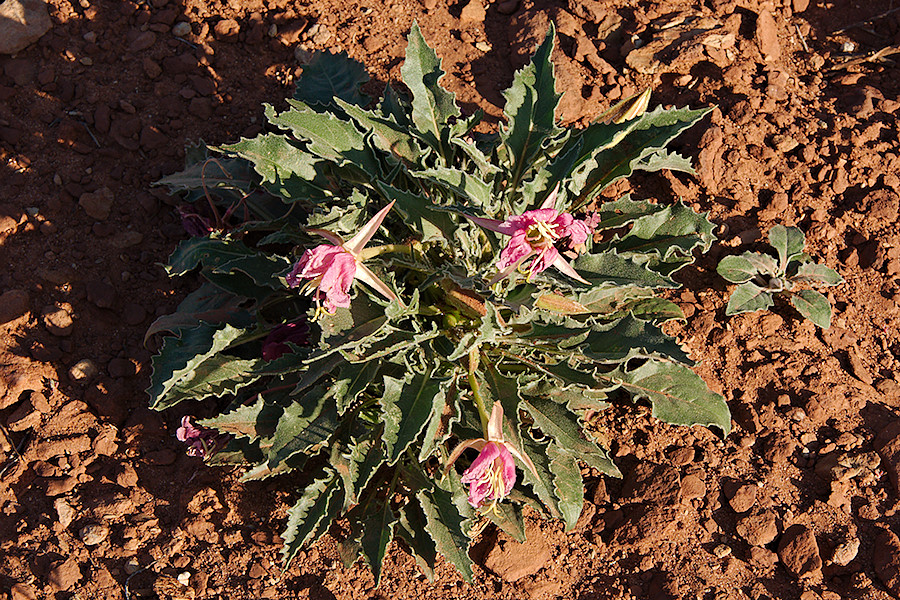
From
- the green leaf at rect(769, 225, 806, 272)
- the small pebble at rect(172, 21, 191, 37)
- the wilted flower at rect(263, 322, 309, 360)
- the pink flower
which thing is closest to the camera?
the pink flower

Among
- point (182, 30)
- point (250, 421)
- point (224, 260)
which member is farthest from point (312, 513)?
point (182, 30)

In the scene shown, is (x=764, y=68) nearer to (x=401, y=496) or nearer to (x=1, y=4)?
(x=401, y=496)

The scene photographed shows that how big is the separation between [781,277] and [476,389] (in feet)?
5.01

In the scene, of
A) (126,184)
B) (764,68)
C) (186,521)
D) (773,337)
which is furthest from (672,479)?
(126,184)

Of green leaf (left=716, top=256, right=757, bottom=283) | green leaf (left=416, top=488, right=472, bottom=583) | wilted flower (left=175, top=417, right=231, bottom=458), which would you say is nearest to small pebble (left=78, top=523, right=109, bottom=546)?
wilted flower (left=175, top=417, right=231, bottom=458)

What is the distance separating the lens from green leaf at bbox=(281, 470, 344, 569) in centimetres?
283

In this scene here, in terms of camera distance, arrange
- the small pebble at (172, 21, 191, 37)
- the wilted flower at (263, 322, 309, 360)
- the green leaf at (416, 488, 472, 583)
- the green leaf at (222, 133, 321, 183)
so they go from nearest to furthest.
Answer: the green leaf at (416, 488, 472, 583), the green leaf at (222, 133, 321, 183), the wilted flower at (263, 322, 309, 360), the small pebble at (172, 21, 191, 37)

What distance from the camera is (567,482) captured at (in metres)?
2.96

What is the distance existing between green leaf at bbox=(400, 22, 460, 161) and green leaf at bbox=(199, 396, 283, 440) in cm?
127

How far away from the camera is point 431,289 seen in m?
3.13

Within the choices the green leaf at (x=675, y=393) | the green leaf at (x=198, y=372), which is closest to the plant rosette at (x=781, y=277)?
the green leaf at (x=675, y=393)

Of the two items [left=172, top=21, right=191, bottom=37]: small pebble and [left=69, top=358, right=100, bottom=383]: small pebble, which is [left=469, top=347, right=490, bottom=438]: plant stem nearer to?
[left=69, top=358, right=100, bottom=383]: small pebble

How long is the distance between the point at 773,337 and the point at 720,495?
79 cm

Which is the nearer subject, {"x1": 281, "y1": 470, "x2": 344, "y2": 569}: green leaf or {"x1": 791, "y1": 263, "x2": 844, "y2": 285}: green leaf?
{"x1": 281, "y1": 470, "x2": 344, "y2": 569}: green leaf
